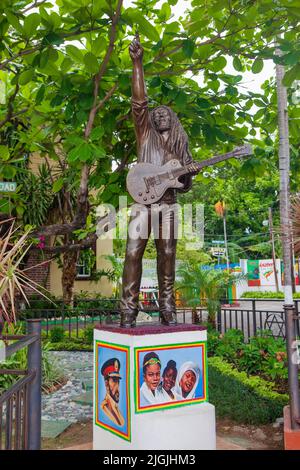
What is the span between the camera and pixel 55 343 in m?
10.9

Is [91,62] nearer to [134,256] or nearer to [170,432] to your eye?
[134,256]

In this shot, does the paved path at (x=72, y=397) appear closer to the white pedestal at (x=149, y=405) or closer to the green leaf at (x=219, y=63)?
the white pedestal at (x=149, y=405)

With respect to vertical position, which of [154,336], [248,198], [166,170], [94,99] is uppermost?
[248,198]

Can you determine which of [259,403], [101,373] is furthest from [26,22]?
[259,403]

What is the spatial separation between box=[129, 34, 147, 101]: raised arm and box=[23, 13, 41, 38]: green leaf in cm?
81

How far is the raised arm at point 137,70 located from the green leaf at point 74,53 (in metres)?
0.56

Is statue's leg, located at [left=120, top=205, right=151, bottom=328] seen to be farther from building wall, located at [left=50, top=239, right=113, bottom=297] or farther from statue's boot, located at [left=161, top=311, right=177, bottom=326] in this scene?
building wall, located at [left=50, top=239, right=113, bottom=297]

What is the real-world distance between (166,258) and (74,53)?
82.8 inches

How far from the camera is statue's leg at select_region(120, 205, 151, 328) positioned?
13.3 ft

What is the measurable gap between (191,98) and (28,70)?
1.83 metres

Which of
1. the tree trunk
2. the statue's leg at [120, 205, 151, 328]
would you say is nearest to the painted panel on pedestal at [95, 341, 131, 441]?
the statue's leg at [120, 205, 151, 328]

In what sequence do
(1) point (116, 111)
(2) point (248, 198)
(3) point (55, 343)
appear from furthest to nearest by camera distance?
(2) point (248, 198), (3) point (55, 343), (1) point (116, 111)

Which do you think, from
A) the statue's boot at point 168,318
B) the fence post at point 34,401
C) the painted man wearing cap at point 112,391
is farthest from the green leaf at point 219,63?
the fence post at point 34,401
